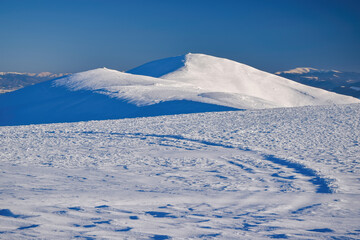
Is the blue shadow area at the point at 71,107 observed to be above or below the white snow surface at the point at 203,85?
below

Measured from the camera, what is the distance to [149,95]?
92.9 ft

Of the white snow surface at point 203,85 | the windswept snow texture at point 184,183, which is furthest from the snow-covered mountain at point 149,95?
the windswept snow texture at point 184,183

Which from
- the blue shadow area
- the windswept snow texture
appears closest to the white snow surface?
the blue shadow area

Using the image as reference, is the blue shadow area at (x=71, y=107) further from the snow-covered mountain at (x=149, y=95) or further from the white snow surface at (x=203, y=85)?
the white snow surface at (x=203, y=85)

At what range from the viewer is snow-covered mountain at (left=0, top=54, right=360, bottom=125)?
25781mm

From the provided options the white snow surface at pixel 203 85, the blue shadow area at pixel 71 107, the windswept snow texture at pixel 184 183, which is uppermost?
the white snow surface at pixel 203 85

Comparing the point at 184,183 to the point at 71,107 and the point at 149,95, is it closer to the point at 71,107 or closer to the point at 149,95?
the point at 149,95

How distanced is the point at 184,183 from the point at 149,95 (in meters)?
22.1

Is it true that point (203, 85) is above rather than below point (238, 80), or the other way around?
below

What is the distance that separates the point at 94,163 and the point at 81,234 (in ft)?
13.5

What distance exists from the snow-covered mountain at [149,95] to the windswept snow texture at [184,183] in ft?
42.5

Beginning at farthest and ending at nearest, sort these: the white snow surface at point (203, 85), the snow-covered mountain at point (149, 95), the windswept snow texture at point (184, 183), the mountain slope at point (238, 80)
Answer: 1. the mountain slope at point (238, 80)
2. the white snow surface at point (203, 85)
3. the snow-covered mountain at point (149, 95)
4. the windswept snow texture at point (184, 183)

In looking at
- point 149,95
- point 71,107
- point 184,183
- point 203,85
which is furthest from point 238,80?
point 184,183

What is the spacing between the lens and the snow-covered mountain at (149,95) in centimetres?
2578
